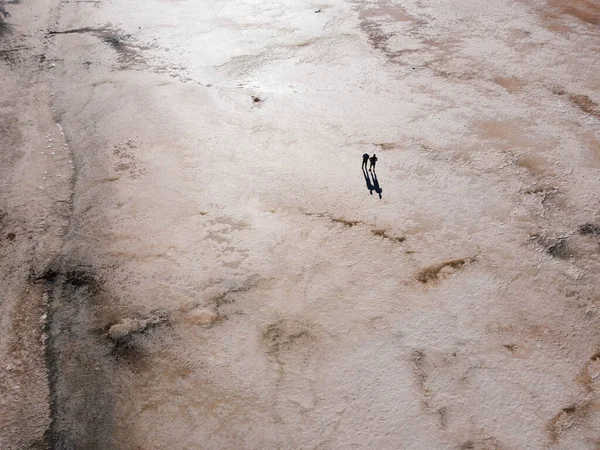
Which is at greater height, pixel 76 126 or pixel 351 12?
pixel 351 12

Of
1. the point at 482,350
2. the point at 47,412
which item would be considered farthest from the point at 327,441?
the point at 47,412

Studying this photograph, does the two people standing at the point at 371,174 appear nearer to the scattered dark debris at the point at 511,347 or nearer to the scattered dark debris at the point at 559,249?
the scattered dark debris at the point at 559,249

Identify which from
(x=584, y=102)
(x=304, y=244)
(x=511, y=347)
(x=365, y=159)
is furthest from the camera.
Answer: (x=584, y=102)

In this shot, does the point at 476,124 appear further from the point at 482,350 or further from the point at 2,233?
the point at 2,233

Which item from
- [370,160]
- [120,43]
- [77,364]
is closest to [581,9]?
[370,160]

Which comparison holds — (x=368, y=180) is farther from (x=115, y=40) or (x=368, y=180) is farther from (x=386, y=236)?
(x=115, y=40)
